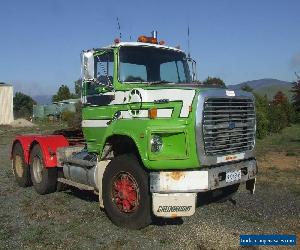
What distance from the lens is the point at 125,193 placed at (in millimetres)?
6875

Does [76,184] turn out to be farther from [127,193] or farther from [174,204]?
[174,204]

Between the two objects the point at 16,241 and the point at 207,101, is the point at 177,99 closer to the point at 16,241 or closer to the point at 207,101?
the point at 207,101

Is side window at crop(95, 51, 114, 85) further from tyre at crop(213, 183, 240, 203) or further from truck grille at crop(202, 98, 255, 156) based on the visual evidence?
tyre at crop(213, 183, 240, 203)

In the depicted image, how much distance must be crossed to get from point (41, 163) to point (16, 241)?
3535 millimetres

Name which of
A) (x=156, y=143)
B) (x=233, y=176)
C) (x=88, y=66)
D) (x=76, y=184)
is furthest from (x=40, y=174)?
(x=233, y=176)

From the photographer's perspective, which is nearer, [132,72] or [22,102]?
[132,72]

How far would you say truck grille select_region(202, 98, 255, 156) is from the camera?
646 cm

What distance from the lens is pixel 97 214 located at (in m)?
7.71

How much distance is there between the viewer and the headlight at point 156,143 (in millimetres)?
6364

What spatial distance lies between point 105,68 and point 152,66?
3.04 feet

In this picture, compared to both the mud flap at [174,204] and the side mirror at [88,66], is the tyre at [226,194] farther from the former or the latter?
the side mirror at [88,66]

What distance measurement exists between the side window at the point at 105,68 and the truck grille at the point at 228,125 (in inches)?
82.3

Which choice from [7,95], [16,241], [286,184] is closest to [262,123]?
[286,184]

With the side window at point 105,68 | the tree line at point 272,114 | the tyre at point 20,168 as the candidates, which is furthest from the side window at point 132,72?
the tree line at point 272,114
